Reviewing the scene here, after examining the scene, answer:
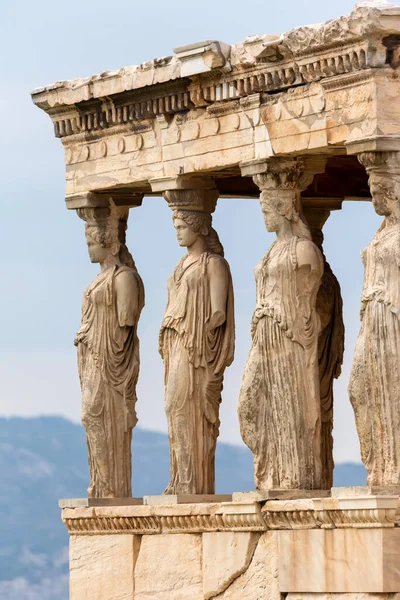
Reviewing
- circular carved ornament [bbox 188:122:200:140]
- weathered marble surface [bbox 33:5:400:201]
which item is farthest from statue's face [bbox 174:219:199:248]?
circular carved ornament [bbox 188:122:200:140]

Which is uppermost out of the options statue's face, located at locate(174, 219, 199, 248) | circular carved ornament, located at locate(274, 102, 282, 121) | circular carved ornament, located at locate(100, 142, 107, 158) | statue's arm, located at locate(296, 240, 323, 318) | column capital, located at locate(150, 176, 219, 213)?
circular carved ornament, located at locate(100, 142, 107, 158)

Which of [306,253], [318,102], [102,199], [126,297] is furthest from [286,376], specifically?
[102,199]

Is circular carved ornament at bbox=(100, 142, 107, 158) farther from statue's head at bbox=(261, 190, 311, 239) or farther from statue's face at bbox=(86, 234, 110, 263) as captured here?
statue's head at bbox=(261, 190, 311, 239)

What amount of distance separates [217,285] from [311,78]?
7.67 feet

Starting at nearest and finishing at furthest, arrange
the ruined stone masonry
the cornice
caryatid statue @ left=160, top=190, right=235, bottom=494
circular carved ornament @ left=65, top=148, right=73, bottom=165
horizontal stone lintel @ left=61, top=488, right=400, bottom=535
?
1. horizontal stone lintel @ left=61, top=488, right=400, bottom=535
2. the cornice
3. the ruined stone masonry
4. caryatid statue @ left=160, top=190, right=235, bottom=494
5. circular carved ornament @ left=65, top=148, right=73, bottom=165

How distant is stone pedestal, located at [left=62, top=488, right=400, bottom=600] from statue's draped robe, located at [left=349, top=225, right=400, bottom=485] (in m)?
0.40

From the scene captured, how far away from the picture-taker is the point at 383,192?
23203 millimetres

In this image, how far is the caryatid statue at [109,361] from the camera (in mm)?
26516

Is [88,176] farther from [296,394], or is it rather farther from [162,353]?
[296,394]

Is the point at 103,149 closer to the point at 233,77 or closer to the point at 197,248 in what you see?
the point at 197,248

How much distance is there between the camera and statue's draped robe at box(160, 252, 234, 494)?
2527 cm

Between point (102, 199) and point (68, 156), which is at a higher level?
point (68, 156)

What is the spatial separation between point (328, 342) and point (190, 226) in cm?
166

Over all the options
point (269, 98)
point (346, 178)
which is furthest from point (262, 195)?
point (346, 178)
